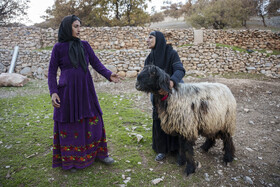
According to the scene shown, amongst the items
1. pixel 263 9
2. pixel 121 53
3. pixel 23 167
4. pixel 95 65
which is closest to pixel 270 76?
pixel 121 53

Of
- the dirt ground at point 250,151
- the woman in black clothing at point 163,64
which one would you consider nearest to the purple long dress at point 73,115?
the woman in black clothing at point 163,64

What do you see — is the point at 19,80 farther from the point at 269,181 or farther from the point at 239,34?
the point at 239,34

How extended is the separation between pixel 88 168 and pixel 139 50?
10860 millimetres

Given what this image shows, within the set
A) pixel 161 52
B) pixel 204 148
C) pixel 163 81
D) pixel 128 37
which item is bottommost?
pixel 204 148

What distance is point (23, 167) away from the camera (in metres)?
3.03

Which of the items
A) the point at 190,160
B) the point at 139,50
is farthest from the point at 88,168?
the point at 139,50

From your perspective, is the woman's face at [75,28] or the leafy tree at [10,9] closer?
the woman's face at [75,28]

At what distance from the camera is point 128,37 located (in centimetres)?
1406

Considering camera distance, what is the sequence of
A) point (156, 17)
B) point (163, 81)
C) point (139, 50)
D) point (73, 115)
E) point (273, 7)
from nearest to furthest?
point (163, 81)
point (73, 115)
point (139, 50)
point (273, 7)
point (156, 17)

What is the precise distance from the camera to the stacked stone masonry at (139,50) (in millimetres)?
12008

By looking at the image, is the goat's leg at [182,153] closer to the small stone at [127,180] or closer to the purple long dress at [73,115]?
the small stone at [127,180]

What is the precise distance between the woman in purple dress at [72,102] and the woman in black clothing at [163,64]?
1.09m

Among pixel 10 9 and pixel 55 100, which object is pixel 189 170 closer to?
pixel 55 100

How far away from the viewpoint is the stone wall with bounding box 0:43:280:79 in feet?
38.9
